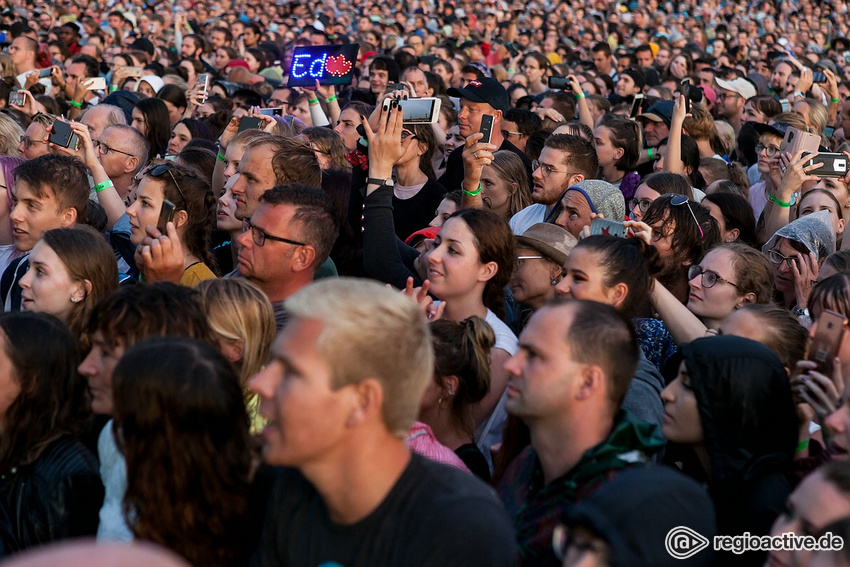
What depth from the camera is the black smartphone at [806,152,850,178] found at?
6000mm

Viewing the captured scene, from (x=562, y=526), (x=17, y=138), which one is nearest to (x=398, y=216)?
(x=17, y=138)

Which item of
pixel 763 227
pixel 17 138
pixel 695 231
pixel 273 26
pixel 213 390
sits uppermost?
pixel 213 390

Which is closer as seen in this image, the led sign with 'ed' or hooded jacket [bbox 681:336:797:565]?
hooded jacket [bbox 681:336:797:565]

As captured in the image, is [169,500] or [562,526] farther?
[169,500]

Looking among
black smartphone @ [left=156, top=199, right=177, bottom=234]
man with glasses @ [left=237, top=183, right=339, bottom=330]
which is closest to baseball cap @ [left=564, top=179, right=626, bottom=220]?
man with glasses @ [left=237, top=183, right=339, bottom=330]

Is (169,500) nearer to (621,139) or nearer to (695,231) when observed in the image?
(695,231)

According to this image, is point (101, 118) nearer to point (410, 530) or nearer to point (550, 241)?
point (550, 241)

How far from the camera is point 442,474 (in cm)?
235

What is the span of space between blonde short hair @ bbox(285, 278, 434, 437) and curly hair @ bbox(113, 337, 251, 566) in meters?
0.38

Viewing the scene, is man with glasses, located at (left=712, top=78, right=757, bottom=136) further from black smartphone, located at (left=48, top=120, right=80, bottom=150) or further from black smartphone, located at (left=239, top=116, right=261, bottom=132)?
black smartphone, located at (left=48, top=120, right=80, bottom=150)

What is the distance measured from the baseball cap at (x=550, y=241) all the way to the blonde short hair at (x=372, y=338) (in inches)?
93.4

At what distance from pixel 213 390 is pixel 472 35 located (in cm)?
1882

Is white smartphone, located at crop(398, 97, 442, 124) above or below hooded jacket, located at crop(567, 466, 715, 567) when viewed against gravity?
below

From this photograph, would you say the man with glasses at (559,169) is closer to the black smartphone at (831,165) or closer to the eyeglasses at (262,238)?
the black smartphone at (831,165)
